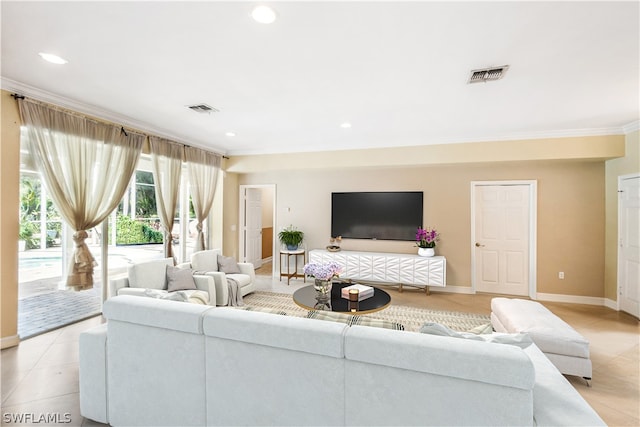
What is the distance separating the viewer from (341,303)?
331 centimetres

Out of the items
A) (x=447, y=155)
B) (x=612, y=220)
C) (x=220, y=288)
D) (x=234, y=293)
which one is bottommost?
(x=234, y=293)

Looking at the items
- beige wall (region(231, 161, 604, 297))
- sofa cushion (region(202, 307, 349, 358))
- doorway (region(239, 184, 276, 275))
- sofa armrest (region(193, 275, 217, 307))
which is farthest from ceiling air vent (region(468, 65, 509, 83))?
doorway (region(239, 184, 276, 275))

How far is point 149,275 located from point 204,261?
1.05 metres

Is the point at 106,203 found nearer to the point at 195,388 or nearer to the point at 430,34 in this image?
the point at 195,388

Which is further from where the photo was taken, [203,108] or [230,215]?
[230,215]

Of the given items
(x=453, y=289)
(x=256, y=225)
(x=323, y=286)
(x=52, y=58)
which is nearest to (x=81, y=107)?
(x=52, y=58)

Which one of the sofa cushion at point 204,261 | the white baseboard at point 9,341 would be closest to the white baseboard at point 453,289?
the sofa cushion at point 204,261

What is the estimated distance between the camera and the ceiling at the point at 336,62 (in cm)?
188

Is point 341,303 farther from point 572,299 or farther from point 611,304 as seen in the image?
point 611,304

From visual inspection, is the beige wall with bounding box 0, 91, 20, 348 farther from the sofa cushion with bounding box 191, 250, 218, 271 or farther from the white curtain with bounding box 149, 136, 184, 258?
the sofa cushion with bounding box 191, 250, 218, 271

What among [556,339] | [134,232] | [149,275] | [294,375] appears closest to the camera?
[294,375]

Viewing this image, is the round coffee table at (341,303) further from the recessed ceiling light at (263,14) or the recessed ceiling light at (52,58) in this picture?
the recessed ceiling light at (52,58)

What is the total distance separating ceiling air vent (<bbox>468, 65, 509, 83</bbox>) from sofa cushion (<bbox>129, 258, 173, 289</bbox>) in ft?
13.2

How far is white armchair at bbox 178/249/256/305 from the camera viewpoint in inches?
164
